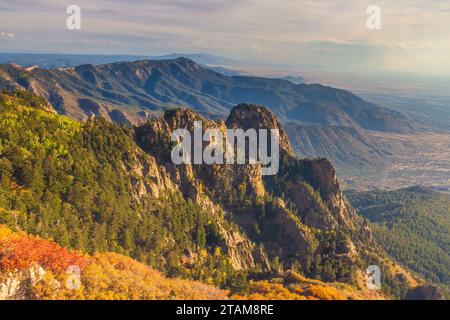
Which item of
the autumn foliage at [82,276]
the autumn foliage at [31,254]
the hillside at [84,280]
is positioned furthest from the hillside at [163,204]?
the autumn foliage at [82,276]

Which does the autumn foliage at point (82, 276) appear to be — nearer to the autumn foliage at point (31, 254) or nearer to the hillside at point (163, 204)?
the autumn foliage at point (31, 254)

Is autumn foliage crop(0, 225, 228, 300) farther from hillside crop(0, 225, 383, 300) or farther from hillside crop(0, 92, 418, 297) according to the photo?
hillside crop(0, 92, 418, 297)

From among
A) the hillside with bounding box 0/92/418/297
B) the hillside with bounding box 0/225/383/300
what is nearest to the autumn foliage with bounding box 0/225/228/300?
the hillside with bounding box 0/225/383/300

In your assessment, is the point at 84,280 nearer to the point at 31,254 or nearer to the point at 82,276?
the point at 82,276

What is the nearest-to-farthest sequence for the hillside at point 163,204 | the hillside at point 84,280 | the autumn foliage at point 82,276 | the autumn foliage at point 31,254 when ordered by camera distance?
1. the hillside at point 84,280
2. the autumn foliage at point 82,276
3. the autumn foliage at point 31,254
4. the hillside at point 163,204

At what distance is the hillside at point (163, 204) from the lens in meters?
78.3

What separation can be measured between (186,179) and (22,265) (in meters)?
82.1

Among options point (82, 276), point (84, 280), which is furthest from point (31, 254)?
point (84, 280)

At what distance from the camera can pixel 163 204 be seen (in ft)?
375

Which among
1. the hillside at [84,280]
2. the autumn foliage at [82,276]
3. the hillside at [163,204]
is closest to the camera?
the hillside at [84,280]

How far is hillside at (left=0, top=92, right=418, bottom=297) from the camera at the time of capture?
7831cm
